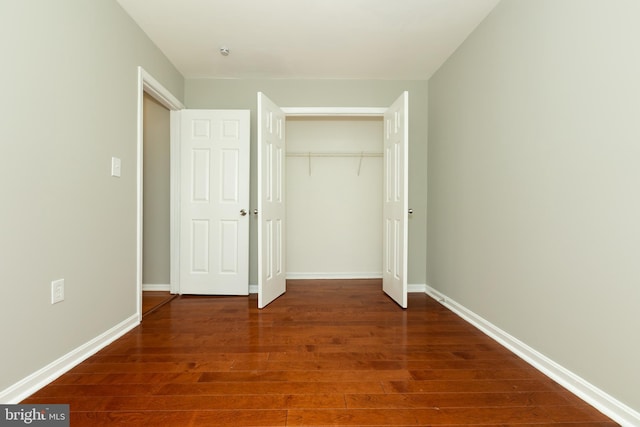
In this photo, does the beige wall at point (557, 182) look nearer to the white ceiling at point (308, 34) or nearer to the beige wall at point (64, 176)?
the white ceiling at point (308, 34)

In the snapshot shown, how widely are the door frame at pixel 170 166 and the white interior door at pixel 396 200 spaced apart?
2.25 metres

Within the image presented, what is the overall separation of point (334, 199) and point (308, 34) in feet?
6.85

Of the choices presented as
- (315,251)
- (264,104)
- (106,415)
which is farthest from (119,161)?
(315,251)

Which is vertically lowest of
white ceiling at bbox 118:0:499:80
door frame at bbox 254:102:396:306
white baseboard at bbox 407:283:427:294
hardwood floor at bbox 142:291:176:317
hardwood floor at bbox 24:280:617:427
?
hardwood floor at bbox 24:280:617:427

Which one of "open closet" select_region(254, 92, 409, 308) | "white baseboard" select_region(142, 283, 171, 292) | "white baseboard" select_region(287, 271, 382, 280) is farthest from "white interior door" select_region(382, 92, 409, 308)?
"white baseboard" select_region(142, 283, 171, 292)

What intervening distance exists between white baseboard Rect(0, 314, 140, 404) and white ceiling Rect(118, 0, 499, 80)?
2.39 m

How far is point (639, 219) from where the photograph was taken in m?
1.34

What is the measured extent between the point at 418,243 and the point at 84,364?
10.4ft

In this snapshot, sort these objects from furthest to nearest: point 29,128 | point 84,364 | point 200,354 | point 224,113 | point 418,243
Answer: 1. point 418,243
2. point 224,113
3. point 200,354
4. point 84,364
5. point 29,128

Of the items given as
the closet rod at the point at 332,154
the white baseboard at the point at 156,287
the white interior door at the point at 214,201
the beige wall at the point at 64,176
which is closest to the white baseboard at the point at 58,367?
the beige wall at the point at 64,176

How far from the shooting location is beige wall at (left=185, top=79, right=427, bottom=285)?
12.0ft

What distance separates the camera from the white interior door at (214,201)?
349 cm

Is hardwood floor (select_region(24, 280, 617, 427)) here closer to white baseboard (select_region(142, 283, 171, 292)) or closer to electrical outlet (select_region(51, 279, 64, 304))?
electrical outlet (select_region(51, 279, 64, 304))

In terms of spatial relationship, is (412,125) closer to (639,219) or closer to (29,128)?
(639,219)
